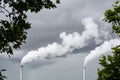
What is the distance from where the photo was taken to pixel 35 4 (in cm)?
1916

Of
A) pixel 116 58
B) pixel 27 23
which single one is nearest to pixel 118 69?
pixel 116 58

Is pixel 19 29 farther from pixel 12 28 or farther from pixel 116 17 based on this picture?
pixel 116 17

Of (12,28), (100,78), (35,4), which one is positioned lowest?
(100,78)

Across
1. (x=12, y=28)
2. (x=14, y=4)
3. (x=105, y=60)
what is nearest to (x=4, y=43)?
(x=12, y=28)

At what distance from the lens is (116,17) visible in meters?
27.8

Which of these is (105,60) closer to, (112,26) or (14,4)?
(112,26)

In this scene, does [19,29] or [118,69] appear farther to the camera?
[118,69]

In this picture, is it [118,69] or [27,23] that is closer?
[27,23]

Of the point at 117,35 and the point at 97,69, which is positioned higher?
the point at 117,35

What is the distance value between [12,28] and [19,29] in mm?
493

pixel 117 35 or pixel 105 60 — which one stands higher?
pixel 117 35

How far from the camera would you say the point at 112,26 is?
27969 mm

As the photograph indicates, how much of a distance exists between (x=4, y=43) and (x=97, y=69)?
1097cm

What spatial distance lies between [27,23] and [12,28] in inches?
34.7
